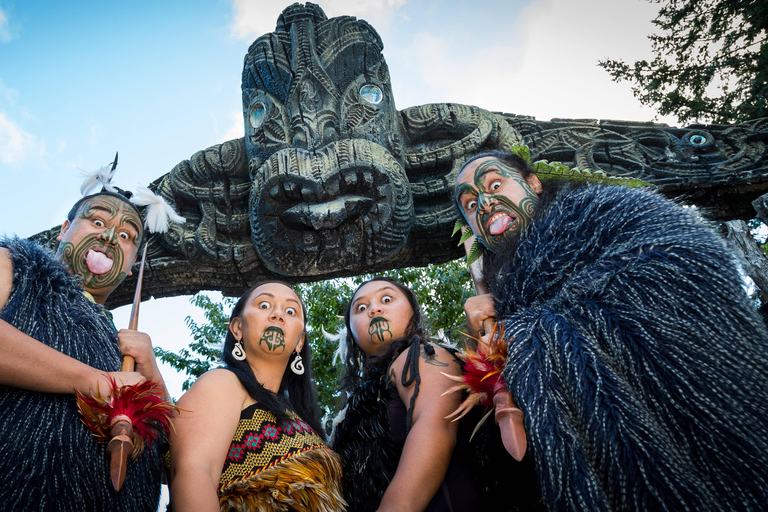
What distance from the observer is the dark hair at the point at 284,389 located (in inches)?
88.7

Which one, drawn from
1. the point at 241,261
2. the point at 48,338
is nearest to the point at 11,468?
the point at 48,338

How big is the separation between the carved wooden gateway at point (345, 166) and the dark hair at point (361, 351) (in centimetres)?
97

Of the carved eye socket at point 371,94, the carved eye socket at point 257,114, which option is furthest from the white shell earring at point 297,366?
the carved eye socket at point 371,94

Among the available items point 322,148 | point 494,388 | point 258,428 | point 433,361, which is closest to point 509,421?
point 494,388

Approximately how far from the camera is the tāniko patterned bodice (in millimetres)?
1927

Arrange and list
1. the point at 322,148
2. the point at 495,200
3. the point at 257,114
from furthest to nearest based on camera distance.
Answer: the point at 257,114 < the point at 322,148 < the point at 495,200

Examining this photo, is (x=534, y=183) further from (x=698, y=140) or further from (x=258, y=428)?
(x=698, y=140)

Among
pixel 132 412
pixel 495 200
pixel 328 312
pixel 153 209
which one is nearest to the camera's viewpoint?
pixel 132 412

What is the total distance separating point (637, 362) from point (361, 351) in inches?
58.3

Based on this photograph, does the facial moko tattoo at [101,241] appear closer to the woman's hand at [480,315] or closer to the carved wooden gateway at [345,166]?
the carved wooden gateway at [345,166]

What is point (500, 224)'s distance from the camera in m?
2.52

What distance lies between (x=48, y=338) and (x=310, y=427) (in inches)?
44.6

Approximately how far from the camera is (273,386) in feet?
8.13

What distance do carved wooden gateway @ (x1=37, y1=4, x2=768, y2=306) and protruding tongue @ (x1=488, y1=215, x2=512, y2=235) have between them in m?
1.28
